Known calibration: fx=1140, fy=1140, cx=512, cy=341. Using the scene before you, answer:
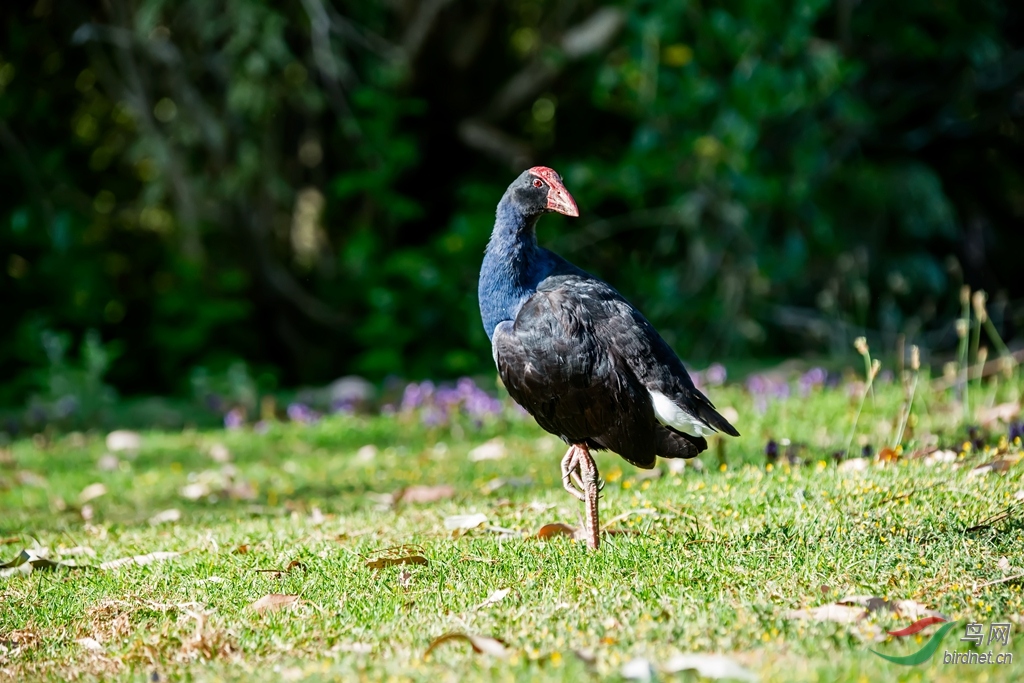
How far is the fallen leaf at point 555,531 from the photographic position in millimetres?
4258

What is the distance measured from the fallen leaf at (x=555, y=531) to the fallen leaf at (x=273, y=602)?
1.00 m

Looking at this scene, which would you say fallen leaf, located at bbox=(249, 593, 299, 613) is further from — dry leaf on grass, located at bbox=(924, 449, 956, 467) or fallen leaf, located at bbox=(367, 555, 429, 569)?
dry leaf on grass, located at bbox=(924, 449, 956, 467)

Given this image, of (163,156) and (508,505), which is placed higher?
(163,156)

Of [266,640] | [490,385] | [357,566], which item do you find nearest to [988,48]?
[490,385]

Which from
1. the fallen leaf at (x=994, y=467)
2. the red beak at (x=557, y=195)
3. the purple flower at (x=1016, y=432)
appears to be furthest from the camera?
the purple flower at (x=1016, y=432)

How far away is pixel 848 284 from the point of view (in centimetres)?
1059

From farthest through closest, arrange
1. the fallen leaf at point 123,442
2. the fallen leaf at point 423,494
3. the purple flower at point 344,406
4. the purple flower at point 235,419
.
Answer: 1. the purple flower at point 344,406
2. the purple flower at point 235,419
3. the fallen leaf at point 123,442
4. the fallen leaf at point 423,494

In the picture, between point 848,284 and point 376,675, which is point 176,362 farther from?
point 376,675

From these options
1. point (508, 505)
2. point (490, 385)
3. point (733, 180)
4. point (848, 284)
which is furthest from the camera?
point (848, 284)

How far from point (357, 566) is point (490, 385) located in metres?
5.13

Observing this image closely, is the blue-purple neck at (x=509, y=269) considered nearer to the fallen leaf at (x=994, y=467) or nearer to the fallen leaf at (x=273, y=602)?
the fallen leaf at (x=273, y=602)

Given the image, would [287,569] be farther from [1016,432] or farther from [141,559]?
[1016,432]

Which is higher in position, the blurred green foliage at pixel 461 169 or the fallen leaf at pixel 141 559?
the blurred green foliage at pixel 461 169

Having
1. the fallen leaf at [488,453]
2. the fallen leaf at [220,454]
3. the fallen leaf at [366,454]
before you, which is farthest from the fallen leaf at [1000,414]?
the fallen leaf at [220,454]
